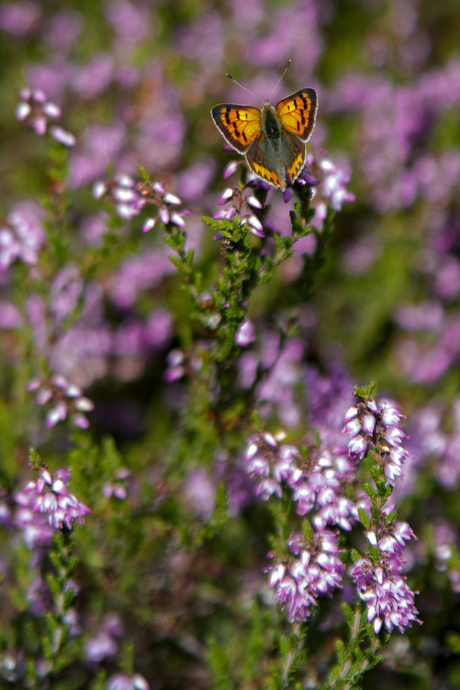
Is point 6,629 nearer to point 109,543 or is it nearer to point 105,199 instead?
point 109,543

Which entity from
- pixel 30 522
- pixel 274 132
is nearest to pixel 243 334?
pixel 274 132

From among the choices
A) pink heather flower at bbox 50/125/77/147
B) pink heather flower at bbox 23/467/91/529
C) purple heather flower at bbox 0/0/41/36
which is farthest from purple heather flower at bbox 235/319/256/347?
purple heather flower at bbox 0/0/41/36

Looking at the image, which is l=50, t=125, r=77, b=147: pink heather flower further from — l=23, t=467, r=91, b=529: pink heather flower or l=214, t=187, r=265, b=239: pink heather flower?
l=23, t=467, r=91, b=529: pink heather flower

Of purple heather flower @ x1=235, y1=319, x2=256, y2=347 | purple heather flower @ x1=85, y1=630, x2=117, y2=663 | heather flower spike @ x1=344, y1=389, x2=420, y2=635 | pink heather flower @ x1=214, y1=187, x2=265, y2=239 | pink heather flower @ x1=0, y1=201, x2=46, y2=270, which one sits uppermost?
pink heather flower @ x1=214, y1=187, x2=265, y2=239

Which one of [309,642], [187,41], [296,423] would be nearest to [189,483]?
[296,423]

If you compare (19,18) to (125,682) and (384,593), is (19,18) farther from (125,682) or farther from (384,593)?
(384,593)

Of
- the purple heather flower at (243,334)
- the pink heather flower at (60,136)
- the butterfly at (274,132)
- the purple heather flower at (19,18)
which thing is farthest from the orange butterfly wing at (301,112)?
the purple heather flower at (19,18)
